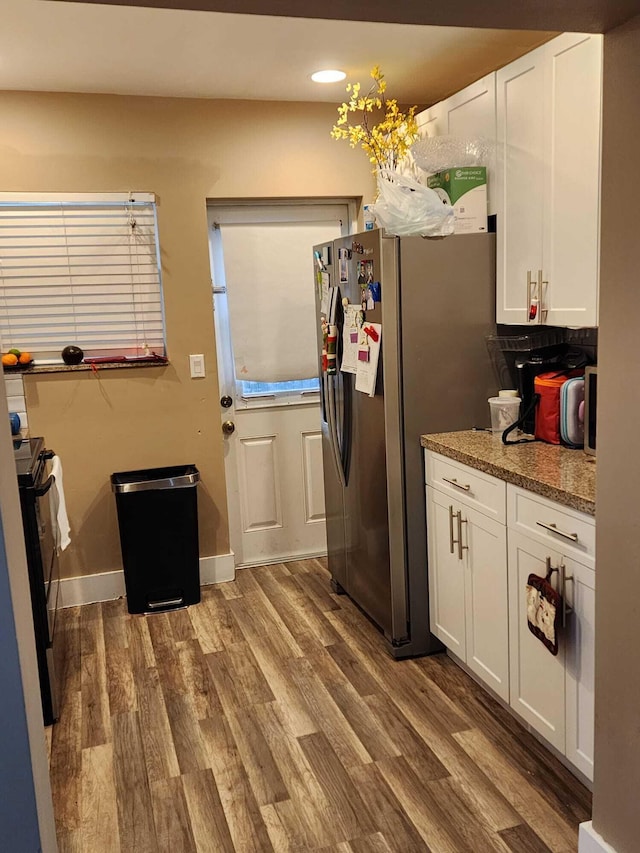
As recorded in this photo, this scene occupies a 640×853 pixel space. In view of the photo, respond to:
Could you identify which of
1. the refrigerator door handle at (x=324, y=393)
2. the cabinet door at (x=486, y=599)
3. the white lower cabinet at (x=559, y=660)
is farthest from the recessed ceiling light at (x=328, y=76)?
the white lower cabinet at (x=559, y=660)

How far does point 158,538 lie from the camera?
3.60 m

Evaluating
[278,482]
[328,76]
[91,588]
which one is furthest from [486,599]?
[328,76]

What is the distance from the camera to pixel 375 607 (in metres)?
3.24

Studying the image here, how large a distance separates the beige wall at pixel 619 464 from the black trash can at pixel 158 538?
2278 mm

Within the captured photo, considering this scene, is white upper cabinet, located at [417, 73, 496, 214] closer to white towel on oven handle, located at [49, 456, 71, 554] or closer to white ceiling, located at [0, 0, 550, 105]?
white ceiling, located at [0, 0, 550, 105]

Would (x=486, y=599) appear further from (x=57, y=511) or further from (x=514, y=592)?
(x=57, y=511)

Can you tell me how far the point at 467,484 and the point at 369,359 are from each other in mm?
675

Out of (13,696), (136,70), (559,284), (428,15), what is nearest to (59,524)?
(13,696)

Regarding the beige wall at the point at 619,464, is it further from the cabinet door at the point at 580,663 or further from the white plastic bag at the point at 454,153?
the white plastic bag at the point at 454,153

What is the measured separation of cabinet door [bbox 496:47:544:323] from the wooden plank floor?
151cm

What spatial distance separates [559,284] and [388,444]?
34.8 inches

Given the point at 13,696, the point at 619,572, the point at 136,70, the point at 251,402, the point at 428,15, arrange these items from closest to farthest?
1. the point at 428,15
2. the point at 13,696
3. the point at 619,572
4. the point at 136,70
5. the point at 251,402

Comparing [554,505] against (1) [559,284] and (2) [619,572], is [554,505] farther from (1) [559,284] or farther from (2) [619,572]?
(1) [559,284]

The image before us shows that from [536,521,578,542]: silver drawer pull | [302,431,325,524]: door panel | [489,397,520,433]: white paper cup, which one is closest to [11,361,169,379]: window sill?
[302,431,325,524]: door panel
